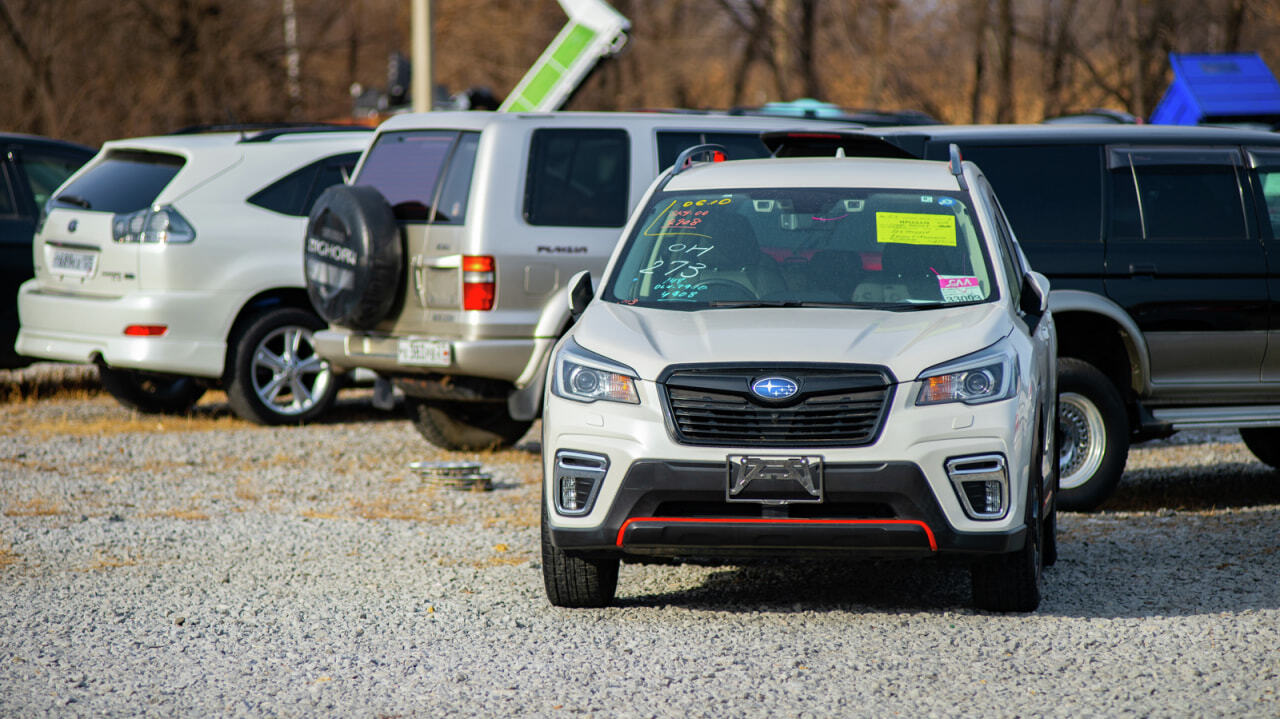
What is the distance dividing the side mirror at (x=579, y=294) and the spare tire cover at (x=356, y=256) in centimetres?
270

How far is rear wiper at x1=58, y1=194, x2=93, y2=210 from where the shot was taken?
11375 millimetres

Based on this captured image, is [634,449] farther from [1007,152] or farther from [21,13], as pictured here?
[21,13]

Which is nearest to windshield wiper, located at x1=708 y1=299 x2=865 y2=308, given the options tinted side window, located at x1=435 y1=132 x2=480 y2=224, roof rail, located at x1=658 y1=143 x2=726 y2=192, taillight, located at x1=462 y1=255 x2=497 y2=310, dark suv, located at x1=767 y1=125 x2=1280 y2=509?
roof rail, located at x1=658 y1=143 x2=726 y2=192

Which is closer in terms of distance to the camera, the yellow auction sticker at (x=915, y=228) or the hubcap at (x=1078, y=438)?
the yellow auction sticker at (x=915, y=228)

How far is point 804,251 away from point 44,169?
26.7 ft

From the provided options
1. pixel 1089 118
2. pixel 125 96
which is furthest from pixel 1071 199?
pixel 125 96

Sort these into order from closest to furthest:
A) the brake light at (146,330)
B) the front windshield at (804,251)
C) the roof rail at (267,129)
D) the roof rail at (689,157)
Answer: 1. the front windshield at (804,251)
2. the roof rail at (689,157)
3. the brake light at (146,330)
4. the roof rail at (267,129)

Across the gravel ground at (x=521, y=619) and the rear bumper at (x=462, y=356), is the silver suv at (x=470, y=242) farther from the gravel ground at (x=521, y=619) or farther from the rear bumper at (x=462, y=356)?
the gravel ground at (x=521, y=619)

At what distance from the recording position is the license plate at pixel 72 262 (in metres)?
11.2

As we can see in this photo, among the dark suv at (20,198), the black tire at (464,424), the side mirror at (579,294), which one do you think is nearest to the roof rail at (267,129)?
the dark suv at (20,198)

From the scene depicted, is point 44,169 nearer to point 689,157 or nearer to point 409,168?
point 409,168

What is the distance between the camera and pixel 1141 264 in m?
8.52

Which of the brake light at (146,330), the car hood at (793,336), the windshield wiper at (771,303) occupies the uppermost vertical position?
the windshield wiper at (771,303)

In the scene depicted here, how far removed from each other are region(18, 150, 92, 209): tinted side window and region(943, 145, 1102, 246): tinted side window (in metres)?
7.52
